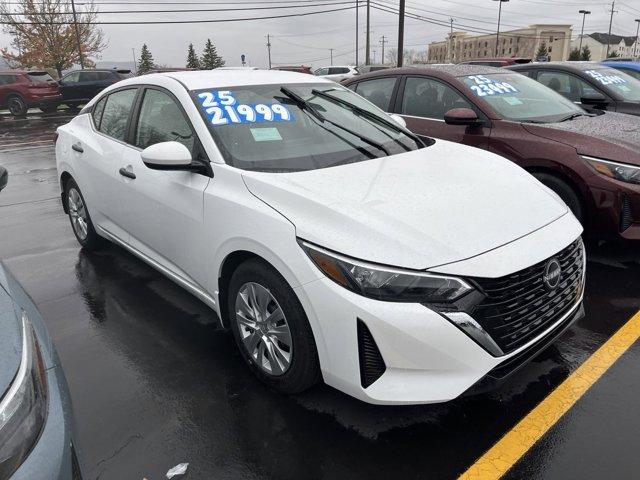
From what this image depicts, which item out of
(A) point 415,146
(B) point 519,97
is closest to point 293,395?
(A) point 415,146

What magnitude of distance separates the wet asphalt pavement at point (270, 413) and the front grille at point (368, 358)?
0.38 meters

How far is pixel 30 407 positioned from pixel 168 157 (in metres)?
1.68

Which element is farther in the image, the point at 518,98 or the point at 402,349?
the point at 518,98

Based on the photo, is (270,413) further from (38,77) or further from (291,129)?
(38,77)

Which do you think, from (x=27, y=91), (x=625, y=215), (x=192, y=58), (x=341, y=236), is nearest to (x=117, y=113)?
(x=341, y=236)

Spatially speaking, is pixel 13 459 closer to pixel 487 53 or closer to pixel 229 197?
pixel 229 197

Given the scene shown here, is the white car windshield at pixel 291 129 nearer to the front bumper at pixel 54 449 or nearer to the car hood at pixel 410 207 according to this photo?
the car hood at pixel 410 207

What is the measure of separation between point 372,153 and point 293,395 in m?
1.50

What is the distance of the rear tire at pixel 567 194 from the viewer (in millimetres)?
4184

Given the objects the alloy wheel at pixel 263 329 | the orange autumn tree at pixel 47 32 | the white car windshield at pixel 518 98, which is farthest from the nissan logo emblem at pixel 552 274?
the orange autumn tree at pixel 47 32

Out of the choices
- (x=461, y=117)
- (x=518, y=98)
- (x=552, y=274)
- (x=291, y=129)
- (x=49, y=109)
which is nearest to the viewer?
(x=552, y=274)

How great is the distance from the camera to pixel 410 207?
2430 millimetres

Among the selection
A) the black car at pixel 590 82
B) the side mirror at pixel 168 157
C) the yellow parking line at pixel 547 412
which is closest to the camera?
the yellow parking line at pixel 547 412

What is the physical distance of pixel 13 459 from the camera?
4.24 ft
